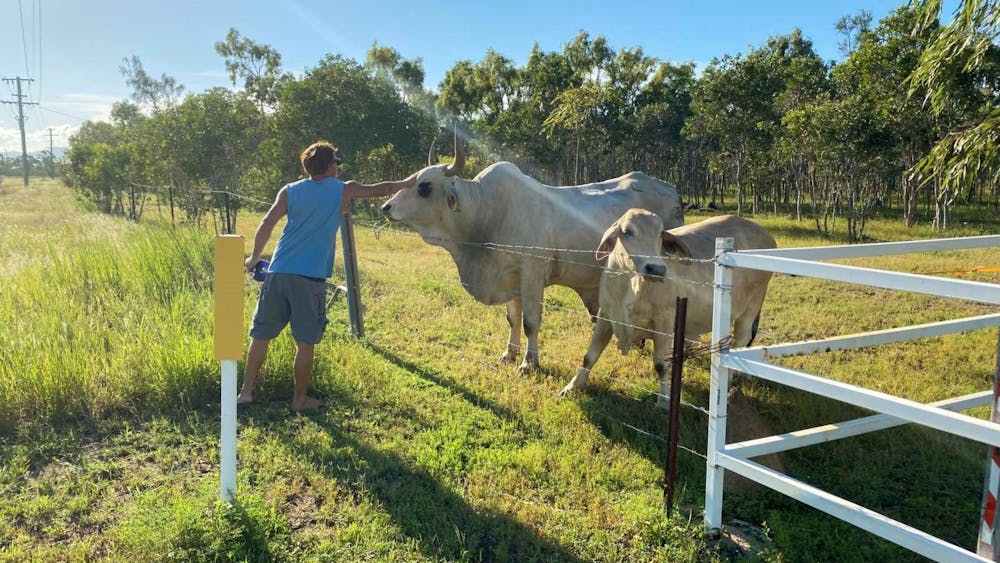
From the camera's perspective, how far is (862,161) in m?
18.9

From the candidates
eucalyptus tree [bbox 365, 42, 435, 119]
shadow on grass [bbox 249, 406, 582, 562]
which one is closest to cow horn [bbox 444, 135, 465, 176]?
shadow on grass [bbox 249, 406, 582, 562]

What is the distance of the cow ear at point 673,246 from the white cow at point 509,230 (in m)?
1.27

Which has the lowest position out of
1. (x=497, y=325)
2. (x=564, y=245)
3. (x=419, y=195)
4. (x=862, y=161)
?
(x=497, y=325)

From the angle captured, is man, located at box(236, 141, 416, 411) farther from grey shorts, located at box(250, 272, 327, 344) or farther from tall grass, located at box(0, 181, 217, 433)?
tall grass, located at box(0, 181, 217, 433)

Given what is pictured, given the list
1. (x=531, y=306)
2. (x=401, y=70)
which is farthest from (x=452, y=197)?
(x=401, y=70)

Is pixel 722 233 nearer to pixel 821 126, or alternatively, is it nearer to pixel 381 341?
pixel 381 341

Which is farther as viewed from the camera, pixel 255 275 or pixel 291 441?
pixel 255 275

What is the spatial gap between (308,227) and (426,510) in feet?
6.70

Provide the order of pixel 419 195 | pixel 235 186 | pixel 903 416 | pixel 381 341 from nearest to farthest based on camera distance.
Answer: pixel 903 416, pixel 419 195, pixel 381 341, pixel 235 186

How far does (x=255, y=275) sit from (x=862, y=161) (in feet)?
62.1

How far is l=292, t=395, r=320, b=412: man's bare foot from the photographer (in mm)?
4801

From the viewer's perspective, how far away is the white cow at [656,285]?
4.82 m

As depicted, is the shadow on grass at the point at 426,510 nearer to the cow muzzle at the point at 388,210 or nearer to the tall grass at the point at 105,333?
the tall grass at the point at 105,333

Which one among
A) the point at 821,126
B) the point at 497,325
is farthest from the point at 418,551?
the point at 821,126
